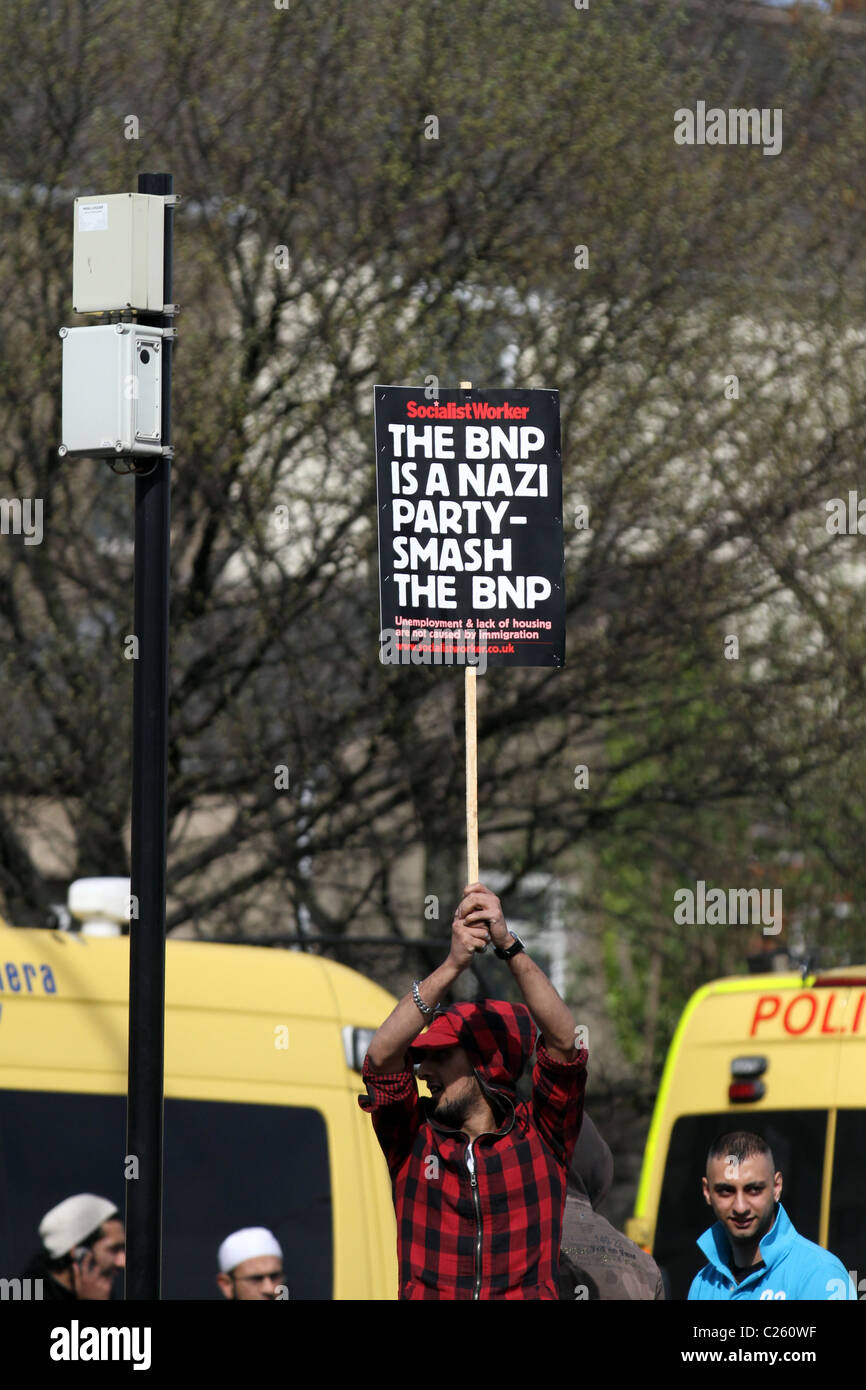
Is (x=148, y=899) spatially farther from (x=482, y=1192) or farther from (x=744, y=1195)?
(x=744, y=1195)

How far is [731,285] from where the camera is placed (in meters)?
11.7

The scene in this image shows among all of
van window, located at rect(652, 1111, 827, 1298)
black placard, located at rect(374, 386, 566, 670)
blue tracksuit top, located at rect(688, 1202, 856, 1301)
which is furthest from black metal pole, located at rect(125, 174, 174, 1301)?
van window, located at rect(652, 1111, 827, 1298)

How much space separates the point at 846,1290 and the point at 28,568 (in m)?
7.75

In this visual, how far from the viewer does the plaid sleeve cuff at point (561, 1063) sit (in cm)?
437

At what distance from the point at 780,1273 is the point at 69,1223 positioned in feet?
7.60

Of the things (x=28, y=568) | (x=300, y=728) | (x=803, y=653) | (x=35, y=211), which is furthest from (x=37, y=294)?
(x=803, y=653)

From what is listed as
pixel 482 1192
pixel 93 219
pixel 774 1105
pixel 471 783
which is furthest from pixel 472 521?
pixel 774 1105

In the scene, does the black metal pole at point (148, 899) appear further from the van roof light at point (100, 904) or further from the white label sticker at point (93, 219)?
the van roof light at point (100, 904)

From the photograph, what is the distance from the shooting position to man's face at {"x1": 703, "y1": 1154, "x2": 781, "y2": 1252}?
4.86 meters

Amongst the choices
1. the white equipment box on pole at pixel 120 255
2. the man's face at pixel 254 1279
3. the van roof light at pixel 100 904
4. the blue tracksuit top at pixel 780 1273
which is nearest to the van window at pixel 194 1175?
the man's face at pixel 254 1279

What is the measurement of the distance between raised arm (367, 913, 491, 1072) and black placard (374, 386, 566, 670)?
82 cm

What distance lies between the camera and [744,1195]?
4.90 metres

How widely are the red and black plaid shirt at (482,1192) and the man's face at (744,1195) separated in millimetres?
597
